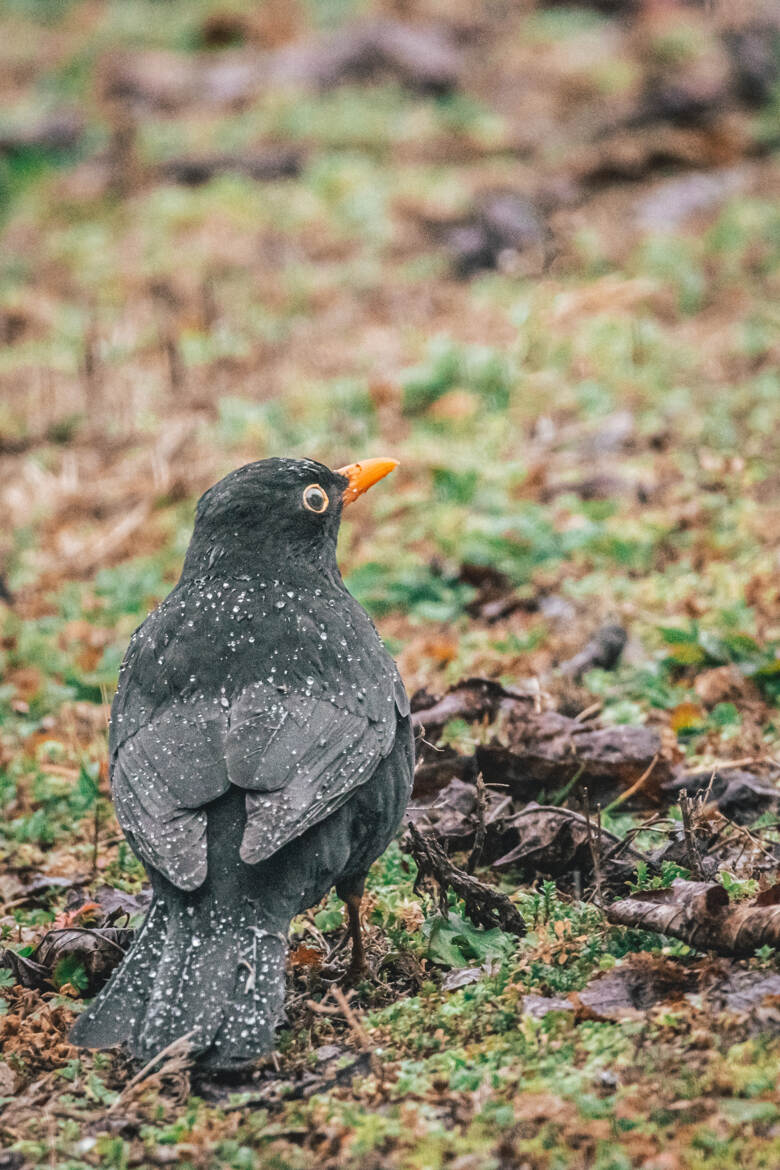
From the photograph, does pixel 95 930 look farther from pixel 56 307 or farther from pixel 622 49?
pixel 622 49

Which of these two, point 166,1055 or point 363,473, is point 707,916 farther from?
point 363,473

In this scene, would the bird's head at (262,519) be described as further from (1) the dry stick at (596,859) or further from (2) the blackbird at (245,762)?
(1) the dry stick at (596,859)

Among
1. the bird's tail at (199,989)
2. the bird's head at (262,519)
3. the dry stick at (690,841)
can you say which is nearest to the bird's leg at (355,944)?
the bird's tail at (199,989)

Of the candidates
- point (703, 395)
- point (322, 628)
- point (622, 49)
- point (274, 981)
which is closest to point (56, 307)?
point (703, 395)

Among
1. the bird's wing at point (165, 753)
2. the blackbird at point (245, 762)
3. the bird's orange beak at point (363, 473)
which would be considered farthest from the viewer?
the bird's orange beak at point (363, 473)

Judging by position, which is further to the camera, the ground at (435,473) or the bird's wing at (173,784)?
the bird's wing at (173,784)

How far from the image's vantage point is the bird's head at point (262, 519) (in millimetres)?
4715

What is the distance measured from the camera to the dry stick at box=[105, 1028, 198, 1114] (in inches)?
143

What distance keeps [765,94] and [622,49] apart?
2132mm

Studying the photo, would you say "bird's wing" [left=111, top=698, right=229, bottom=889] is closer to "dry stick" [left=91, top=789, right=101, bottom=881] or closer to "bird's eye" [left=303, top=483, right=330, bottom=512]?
"bird's eye" [left=303, top=483, right=330, bottom=512]

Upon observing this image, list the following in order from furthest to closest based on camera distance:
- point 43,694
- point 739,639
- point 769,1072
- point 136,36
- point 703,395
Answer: point 136,36 < point 703,395 < point 43,694 < point 739,639 < point 769,1072

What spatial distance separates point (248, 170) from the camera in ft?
48.3

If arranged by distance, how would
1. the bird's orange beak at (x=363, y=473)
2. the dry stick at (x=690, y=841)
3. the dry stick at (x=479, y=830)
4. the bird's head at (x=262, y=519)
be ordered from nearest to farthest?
1. the dry stick at (x=690, y=841)
2. the dry stick at (x=479, y=830)
3. the bird's head at (x=262, y=519)
4. the bird's orange beak at (x=363, y=473)

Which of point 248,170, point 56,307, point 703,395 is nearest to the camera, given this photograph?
point 703,395
